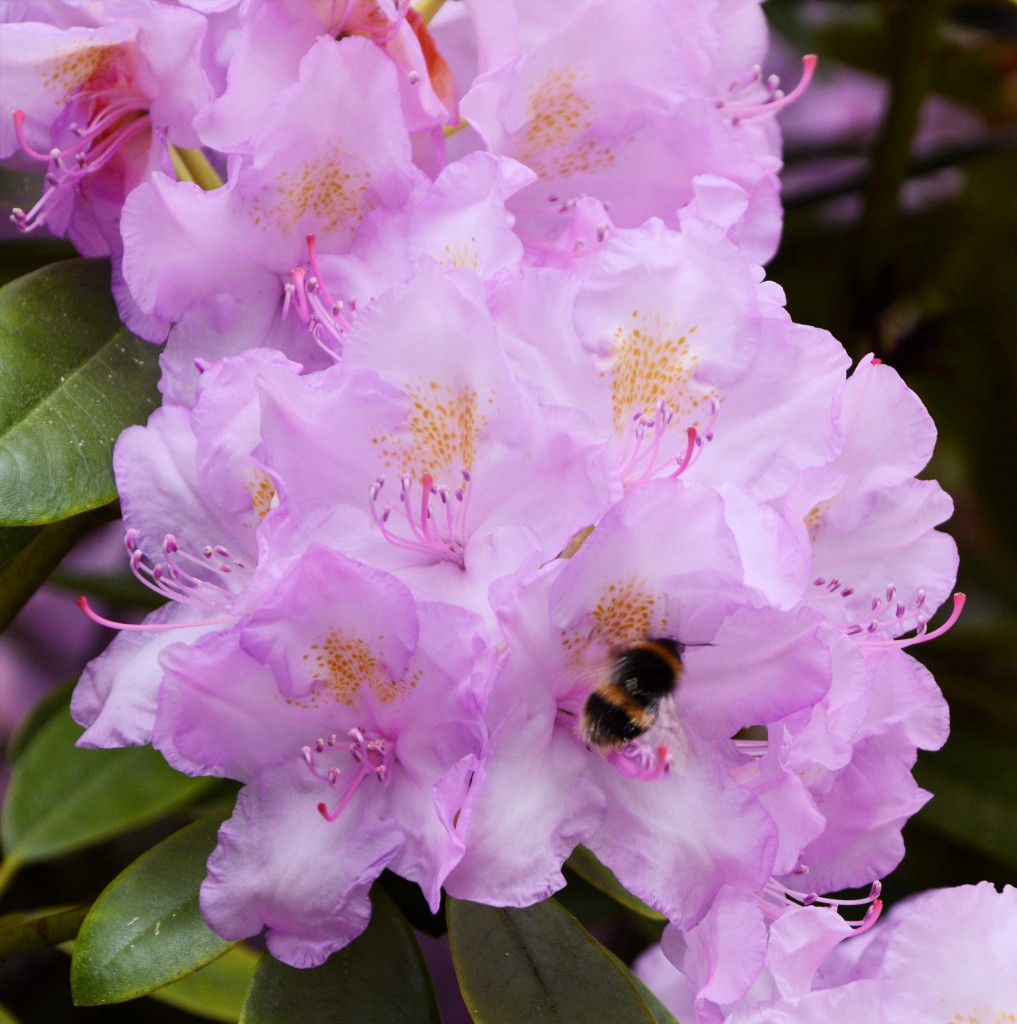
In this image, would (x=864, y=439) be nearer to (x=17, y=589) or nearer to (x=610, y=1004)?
(x=610, y=1004)

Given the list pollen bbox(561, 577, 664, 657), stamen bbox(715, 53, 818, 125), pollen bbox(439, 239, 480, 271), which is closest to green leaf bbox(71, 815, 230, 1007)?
pollen bbox(561, 577, 664, 657)

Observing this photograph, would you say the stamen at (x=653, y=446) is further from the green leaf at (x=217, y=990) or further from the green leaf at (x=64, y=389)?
the green leaf at (x=217, y=990)

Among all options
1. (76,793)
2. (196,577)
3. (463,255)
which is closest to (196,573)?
(196,577)

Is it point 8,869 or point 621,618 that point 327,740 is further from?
point 8,869

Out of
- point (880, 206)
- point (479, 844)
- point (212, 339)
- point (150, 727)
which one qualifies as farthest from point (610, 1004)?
point (880, 206)

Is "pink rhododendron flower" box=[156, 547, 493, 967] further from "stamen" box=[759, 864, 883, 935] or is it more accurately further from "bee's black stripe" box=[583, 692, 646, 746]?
"stamen" box=[759, 864, 883, 935]

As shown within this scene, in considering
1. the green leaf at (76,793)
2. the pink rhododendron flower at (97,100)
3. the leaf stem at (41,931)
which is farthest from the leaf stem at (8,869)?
the pink rhododendron flower at (97,100)
